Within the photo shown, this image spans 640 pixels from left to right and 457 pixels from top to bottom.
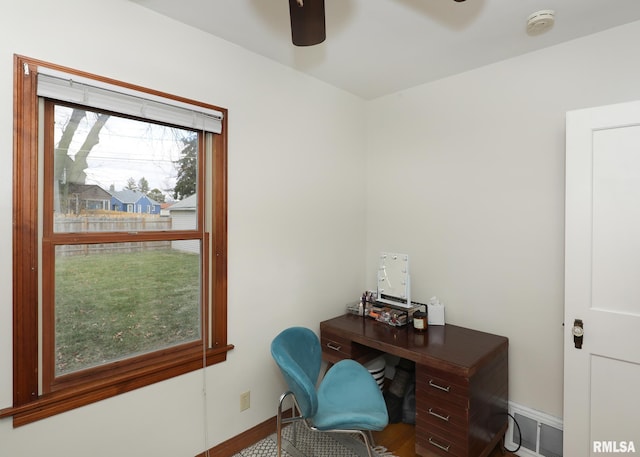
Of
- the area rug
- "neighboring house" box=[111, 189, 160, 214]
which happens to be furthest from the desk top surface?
"neighboring house" box=[111, 189, 160, 214]

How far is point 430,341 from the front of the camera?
2031mm

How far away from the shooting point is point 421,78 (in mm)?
2438

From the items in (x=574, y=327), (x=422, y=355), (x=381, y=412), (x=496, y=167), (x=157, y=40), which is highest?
(x=157, y=40)

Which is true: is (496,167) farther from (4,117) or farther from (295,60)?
(4,117)

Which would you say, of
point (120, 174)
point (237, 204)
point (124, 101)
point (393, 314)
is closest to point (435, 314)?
point (393, 314)

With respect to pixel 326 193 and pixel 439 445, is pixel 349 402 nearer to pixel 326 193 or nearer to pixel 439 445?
pixel 439 445

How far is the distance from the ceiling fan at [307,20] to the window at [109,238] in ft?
2.51

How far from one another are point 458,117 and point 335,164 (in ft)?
3.11

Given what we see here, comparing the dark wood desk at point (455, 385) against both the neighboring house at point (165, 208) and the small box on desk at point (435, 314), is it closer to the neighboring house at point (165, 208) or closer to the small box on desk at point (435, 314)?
the small box on desk at point (435, 314)

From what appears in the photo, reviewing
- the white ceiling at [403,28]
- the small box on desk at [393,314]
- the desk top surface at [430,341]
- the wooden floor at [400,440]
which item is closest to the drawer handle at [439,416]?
the desk top surface at [430,341]

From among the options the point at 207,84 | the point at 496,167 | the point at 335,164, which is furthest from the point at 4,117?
the point at 496,167

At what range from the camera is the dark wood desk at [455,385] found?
66.6 inches

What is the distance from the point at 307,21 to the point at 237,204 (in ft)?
3.62

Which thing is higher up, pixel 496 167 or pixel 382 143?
pixel 382 143
